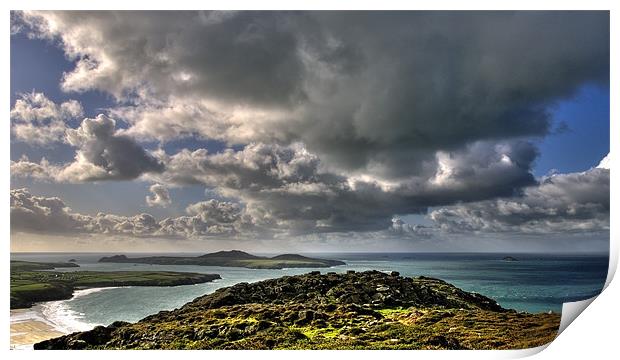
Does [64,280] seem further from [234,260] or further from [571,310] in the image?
[571,310]

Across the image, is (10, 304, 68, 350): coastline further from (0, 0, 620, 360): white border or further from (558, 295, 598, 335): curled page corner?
(558, 295, 598, 335): curled page corner

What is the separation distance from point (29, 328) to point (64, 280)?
327 centimetres

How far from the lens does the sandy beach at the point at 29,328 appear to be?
21266 mm

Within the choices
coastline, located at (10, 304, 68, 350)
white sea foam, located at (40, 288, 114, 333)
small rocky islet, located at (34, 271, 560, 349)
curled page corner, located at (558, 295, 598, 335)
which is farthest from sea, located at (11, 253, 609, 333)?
small rocky islet, located at (34, 271, 560, 349)

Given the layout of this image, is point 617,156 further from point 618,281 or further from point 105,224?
point 105,224

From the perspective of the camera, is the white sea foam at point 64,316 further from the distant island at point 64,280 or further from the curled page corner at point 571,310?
the curled page corner at point 571,310

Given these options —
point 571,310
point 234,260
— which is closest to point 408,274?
point 571,310

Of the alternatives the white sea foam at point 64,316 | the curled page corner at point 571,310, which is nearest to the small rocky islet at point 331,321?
the curled page corner at point 571,310

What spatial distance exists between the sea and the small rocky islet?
0.86 m

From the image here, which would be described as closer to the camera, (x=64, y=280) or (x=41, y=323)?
(x=41, y=323)

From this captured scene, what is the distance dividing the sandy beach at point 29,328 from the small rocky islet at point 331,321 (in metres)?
0.50

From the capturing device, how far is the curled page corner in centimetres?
2264

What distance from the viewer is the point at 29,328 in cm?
2195
